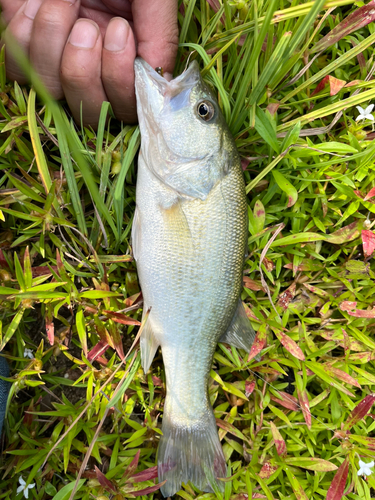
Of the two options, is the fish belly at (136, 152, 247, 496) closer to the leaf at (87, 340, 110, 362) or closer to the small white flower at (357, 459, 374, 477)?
the leaf at (87, 340, 110, 362)

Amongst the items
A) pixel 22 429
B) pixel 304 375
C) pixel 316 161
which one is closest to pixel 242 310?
pixel 304 375

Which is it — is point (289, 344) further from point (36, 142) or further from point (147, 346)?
point (36, 142)

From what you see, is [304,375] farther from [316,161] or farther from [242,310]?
[316,161]

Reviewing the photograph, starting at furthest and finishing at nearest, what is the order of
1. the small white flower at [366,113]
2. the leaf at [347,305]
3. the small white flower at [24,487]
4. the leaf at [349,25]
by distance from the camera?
the leaf at [347,305]
the small white flower at [366,113]
the leaf at [349,25]
the small white flower at [24,487]

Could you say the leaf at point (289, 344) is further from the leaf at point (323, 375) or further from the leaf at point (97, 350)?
the leaf at point (97, 350)

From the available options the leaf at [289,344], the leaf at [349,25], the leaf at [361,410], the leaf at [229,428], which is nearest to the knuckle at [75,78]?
the leaf at [349,25]

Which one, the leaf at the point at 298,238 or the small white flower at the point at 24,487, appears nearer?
the small white flower at the point at 24,487

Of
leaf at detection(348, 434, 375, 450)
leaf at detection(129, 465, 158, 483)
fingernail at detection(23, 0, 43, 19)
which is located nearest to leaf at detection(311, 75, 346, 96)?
fingernail at detection(23, 0, 43, 19)
